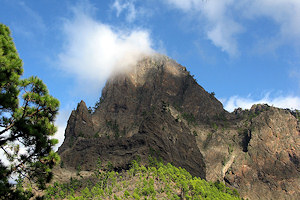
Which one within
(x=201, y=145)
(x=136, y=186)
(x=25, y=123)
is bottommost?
(x=25, y=123)

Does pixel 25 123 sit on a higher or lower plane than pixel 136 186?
lower

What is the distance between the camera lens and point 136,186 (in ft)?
343

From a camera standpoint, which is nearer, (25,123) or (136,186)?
(25,123)

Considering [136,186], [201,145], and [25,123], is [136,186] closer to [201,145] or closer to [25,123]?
[201,145]

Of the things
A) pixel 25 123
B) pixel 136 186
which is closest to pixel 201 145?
pixel 136 186

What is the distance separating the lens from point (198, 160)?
156 meters

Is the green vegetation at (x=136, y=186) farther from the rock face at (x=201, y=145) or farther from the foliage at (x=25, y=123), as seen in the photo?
the foliage at (x=25, y=123)

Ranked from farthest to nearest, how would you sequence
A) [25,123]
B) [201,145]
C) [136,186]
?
[201,145]
[136,186]
[25,123]

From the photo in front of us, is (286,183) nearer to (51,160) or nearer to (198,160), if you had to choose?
(198,160)

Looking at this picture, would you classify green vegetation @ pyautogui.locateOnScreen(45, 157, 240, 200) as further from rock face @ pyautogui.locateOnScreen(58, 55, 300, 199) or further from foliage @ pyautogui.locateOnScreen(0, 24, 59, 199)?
foliage @ pyautogui.locateOnScreen(0, 24, 59, 199)

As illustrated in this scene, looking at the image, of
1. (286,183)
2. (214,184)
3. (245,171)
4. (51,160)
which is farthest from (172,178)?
(51,160)

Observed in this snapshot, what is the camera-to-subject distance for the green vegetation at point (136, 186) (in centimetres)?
10144

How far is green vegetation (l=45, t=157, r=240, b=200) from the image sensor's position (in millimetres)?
101438

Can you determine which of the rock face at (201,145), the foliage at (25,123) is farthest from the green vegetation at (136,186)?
the foliage at (25,123)
